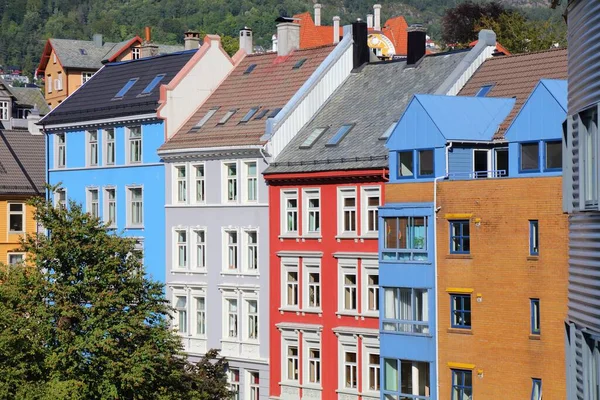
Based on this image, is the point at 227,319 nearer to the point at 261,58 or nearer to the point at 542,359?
the point at 261,58

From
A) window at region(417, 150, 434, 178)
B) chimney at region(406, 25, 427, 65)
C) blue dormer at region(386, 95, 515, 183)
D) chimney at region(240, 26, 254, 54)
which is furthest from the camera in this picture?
chimney at region(240, 26, 254, 54)

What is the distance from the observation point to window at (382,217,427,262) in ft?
153

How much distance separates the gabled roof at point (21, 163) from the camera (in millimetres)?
75562

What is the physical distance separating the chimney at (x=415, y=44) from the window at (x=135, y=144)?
13452 millimetres

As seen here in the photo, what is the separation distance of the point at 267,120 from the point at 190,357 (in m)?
10.2

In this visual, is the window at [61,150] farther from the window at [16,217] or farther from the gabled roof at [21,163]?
the window at [16,217]

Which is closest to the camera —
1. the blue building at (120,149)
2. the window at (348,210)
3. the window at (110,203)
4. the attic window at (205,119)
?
the window at (348,210)

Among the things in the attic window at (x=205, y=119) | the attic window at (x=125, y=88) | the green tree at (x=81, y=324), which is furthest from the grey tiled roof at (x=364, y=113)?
the attic window at (x=125, y=88)

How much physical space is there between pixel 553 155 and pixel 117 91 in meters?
29.5

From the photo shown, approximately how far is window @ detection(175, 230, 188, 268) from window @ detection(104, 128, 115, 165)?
5.80 m

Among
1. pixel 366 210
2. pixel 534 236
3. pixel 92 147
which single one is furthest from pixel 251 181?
pixel 534 236

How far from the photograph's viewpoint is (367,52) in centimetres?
5900

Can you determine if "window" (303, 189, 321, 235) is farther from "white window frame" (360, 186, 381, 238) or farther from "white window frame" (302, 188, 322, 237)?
"white window frame" (360, 186, 381, 238)

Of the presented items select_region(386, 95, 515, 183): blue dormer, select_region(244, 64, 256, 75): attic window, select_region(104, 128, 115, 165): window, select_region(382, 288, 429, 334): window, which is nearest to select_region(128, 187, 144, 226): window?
select_region(104, 128, 115, 165): window
